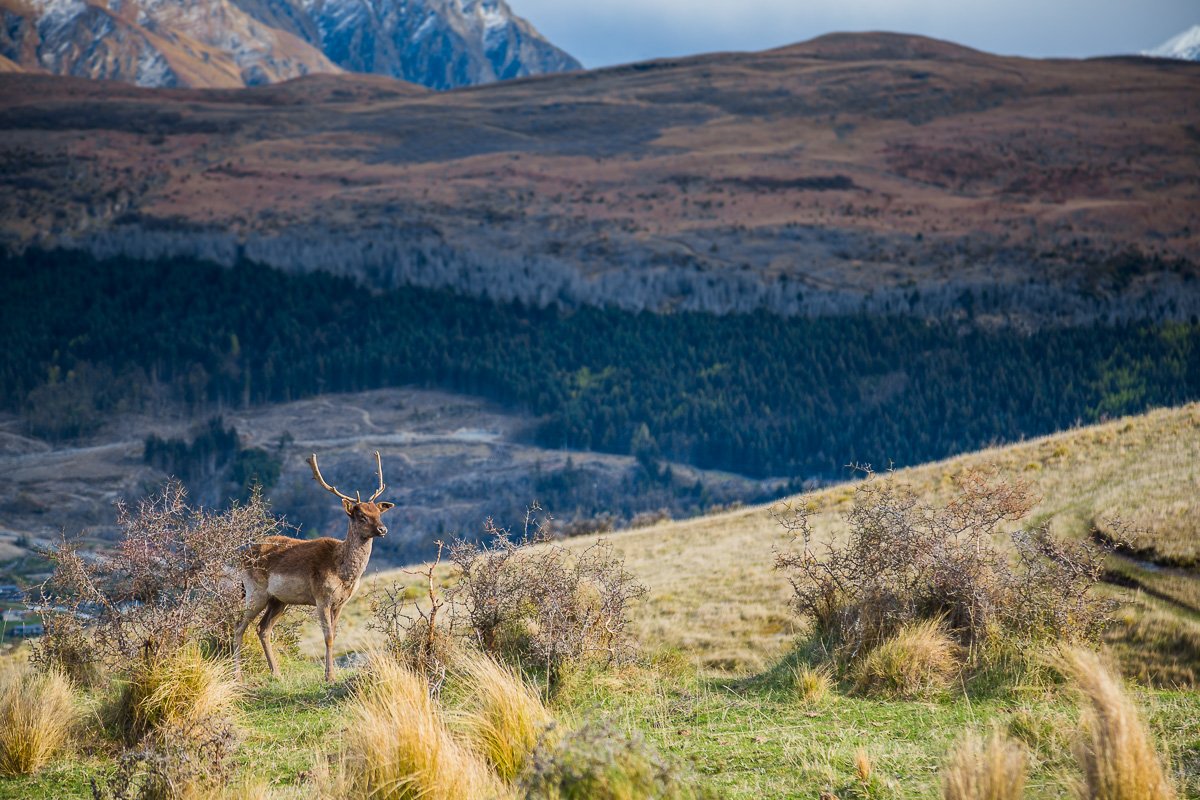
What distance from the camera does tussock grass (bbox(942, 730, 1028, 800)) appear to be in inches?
201

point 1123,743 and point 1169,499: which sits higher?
point 1123,743

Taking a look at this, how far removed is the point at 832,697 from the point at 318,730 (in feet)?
13.3

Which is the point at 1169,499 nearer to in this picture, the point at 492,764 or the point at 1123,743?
the point at 1123,743

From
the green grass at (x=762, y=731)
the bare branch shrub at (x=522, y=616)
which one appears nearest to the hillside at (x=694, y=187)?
the bare branch shrub at (x=522, y=616)

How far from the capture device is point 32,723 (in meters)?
7.46

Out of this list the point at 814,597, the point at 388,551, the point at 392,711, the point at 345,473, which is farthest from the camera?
the point at 345,473

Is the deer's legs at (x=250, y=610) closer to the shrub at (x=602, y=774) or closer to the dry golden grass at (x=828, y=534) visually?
the dry golden grass at (x=828, y=534)

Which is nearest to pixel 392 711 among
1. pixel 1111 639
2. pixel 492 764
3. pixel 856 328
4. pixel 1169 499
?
pixel 492 764

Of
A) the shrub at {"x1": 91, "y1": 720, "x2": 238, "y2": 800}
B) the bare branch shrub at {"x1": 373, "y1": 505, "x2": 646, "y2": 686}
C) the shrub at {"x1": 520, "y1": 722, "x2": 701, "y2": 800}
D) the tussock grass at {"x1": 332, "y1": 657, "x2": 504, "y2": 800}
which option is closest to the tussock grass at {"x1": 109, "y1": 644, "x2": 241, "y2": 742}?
the shrub at {"x1": 91, "y1": 720, "x2": 238, "y2": 800}

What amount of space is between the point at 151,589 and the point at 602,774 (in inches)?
224

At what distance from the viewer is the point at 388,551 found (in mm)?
49031

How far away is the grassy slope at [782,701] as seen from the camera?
6559mm

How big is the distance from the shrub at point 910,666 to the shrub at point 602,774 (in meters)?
3.56

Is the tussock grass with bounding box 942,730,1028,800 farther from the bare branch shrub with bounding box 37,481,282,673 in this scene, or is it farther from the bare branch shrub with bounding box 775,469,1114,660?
the bare branch shrub with bounding box 37,481,282,673
